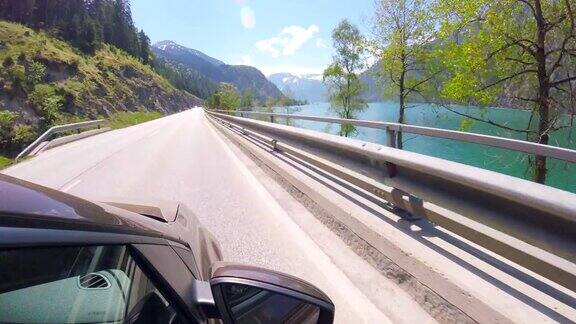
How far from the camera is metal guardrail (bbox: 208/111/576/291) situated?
83.3 inches

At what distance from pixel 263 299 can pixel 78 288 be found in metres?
0.64

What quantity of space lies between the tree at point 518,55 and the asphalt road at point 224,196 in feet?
23.8

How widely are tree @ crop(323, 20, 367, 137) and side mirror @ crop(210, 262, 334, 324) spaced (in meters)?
36.2

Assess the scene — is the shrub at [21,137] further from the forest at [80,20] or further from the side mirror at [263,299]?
the forest at [80,20]

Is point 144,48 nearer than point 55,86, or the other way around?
point 55,86

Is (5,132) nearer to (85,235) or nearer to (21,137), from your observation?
(21,137)

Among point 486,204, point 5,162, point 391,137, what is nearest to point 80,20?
point 5,162

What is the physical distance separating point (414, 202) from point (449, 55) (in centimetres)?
1120

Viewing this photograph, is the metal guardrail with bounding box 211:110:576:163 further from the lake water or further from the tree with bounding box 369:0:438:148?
the tree with bounding box 369:0:438:148

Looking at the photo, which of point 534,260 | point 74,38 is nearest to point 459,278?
point 534,260

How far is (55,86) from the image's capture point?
6166 centimetres

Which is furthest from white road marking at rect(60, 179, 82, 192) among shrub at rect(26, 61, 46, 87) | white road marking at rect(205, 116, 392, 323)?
shrub at rect(26, 61, 46, 87)

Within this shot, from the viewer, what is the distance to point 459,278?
2635 mm

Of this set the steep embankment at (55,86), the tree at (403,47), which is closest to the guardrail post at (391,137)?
the tree at (403,47)
